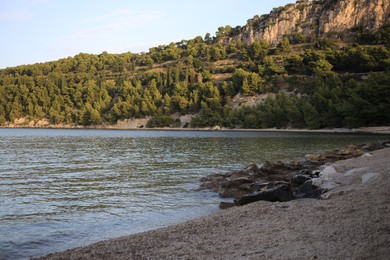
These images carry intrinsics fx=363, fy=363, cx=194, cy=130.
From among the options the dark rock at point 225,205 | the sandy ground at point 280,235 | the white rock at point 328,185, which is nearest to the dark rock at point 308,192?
the white rock at point 328,185

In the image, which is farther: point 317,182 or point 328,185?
point 317,182

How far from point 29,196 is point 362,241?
585 inches

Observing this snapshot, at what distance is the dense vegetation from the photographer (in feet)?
276

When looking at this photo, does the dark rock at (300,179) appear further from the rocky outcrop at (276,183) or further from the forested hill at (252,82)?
the forested hill at (252,82)

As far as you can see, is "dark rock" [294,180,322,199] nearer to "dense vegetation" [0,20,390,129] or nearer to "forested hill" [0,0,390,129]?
"dense vegetation" [0,20,390,129]

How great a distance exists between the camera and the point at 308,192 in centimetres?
1484

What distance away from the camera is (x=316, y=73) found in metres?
102

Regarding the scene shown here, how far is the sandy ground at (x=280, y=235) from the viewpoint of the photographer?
23.1 feet

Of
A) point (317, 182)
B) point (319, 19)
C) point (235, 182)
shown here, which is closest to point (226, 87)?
point (319, 19)

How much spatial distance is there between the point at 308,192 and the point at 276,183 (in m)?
1.76

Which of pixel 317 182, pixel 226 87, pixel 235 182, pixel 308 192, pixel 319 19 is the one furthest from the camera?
pixel 319 19

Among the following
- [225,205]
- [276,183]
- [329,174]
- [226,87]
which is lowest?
[225,205]

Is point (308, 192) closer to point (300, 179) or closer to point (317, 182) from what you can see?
point (317, 182)

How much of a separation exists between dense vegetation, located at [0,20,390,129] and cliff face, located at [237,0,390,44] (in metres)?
13.9
